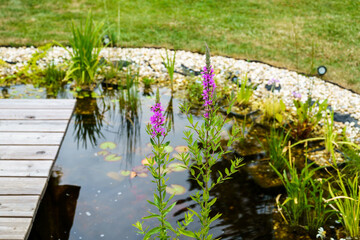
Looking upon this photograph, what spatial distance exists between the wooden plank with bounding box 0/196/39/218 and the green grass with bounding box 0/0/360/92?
362 cm

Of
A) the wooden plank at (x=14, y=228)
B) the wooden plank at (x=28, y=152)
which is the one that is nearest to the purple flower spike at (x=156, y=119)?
the wooden plank at (x=14, y=228)

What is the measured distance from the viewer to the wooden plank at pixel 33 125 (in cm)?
288

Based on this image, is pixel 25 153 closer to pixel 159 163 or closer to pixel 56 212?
pixel 56 212

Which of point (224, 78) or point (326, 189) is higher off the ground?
point (224, 78)

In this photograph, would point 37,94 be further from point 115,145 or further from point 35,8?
point 35,8

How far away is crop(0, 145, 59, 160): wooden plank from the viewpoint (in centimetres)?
253

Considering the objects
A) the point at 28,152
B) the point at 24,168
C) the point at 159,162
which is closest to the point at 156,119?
the point at 159,162

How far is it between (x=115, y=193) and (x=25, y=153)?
70cm

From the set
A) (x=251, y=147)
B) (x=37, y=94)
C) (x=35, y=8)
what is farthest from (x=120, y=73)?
(x=35, y=8)

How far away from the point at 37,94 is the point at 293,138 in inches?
111

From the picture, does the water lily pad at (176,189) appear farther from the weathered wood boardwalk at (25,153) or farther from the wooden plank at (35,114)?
the wooden plank at (35,114)

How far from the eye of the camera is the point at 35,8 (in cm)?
768

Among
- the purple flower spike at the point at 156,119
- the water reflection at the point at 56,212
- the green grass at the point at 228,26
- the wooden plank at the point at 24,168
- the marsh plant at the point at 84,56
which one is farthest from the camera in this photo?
the green grass at the point at 228,26

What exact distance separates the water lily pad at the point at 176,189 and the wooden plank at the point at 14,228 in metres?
1.14
